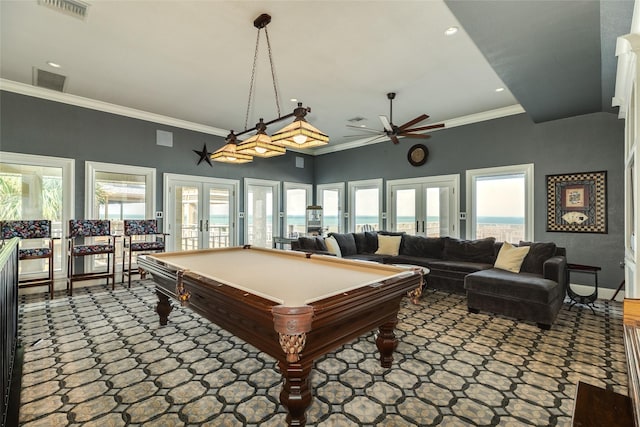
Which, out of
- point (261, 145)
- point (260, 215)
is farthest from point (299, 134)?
point (260, 215)

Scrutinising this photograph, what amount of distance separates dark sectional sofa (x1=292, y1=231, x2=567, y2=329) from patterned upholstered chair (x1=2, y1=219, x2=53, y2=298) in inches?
144

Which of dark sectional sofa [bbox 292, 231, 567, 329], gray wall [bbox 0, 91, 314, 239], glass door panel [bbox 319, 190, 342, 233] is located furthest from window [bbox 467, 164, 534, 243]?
gray wall [bbox 0, 91, 314, 239]

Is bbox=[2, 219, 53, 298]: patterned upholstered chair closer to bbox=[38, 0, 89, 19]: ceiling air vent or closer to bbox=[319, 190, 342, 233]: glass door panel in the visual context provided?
bbox=[38, 0, 89, 19]: ceiling air vent

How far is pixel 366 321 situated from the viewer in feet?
6.30

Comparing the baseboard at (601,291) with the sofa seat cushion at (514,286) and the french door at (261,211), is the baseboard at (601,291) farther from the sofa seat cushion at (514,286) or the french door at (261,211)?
the french door at (261,211)

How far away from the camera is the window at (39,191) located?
4.34 m

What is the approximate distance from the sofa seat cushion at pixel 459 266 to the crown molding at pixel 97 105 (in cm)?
524

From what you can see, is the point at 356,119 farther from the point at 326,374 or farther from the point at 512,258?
the point at 326,374

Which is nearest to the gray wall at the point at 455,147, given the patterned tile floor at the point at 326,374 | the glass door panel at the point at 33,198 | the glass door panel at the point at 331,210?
the glass door panel at the point at 33,198

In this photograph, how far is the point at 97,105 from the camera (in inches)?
196

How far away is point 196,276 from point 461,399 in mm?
1948

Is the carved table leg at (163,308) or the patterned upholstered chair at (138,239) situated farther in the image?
the patterned upholstered chair at (138,239)

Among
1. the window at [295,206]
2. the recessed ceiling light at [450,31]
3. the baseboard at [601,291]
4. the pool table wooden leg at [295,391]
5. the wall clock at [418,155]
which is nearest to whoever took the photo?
the pool table wooden leg at [295,391]

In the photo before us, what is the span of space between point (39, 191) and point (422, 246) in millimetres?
6379
